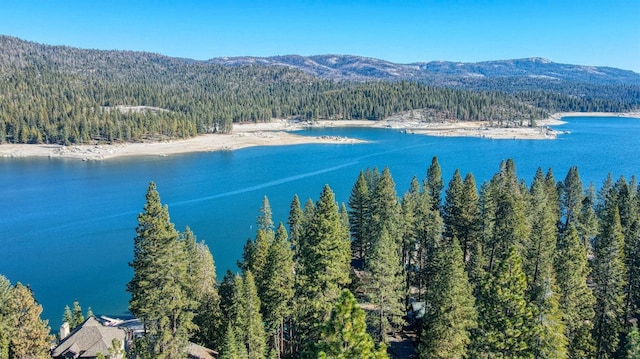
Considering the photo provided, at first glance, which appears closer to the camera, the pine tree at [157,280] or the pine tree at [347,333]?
the pine tree at [347,333]

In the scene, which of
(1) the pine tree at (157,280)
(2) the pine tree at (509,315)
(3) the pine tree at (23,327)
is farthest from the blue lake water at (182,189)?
(2) the pine tree at (509,315)

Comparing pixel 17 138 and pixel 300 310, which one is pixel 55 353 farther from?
pixel 17 138

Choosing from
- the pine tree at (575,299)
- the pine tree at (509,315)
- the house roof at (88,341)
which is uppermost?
the pine tree at (509,315)

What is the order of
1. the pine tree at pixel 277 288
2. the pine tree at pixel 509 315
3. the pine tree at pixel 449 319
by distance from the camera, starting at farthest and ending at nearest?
the pine tree at pixel 277 288, the pine tree at pixel 449 319, the pine tree at pixel 509 315

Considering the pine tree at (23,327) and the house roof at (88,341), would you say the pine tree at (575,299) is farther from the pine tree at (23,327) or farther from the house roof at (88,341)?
the pine tree at (23,327)

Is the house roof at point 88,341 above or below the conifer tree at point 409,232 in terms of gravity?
below

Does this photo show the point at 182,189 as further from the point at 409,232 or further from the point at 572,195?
the point at 572,195

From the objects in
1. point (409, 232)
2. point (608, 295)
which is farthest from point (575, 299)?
point (409, 232)

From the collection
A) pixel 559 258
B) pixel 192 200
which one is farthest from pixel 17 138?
pixel 559 258
